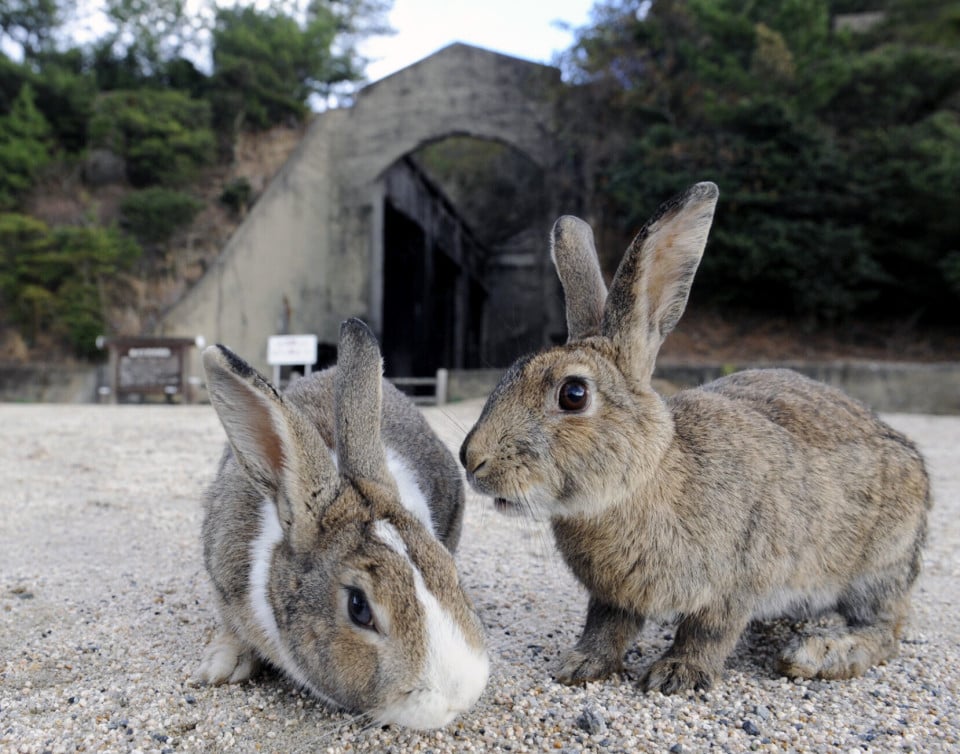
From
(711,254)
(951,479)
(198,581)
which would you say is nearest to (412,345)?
(711,254)

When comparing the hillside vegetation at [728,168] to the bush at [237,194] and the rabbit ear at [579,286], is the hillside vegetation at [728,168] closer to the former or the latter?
the bush at [237,194]

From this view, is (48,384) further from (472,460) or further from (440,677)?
(440,677)

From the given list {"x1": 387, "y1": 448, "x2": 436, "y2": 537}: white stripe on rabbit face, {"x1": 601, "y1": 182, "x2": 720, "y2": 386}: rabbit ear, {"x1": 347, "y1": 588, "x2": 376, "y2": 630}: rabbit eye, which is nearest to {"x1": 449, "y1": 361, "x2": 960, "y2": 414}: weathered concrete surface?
{"x1": 387, "y1": 448, "x2": 436, "y2": 537}: white stripe on rabbit face

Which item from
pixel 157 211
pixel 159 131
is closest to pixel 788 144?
pixel 157 211

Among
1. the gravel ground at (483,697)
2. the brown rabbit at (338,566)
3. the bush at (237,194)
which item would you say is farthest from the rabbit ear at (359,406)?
the bush at (237,194)

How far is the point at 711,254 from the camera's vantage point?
20953 millimetres

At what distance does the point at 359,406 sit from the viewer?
2.47 m

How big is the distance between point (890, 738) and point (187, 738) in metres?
2.18

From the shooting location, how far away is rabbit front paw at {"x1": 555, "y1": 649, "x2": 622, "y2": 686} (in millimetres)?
2701

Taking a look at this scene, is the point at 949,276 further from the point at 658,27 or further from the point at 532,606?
the point at 532,606

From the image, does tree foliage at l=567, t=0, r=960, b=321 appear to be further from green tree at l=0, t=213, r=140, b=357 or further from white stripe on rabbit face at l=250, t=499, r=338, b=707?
white stripe on rabbit face at l=250, t=499, r=338, b=707

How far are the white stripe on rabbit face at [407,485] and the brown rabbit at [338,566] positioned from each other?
0.04 feet

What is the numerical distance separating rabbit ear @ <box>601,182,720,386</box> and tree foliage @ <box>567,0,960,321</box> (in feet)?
60.8

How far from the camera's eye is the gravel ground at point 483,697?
90.5 inches
